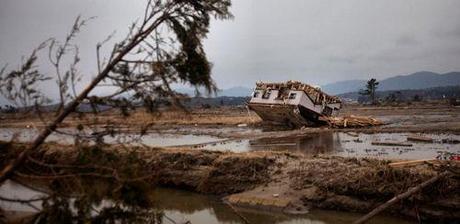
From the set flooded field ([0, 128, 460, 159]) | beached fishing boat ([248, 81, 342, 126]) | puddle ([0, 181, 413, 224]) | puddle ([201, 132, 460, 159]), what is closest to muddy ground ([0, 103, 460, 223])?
puddle ([0, 181, 413, 224])

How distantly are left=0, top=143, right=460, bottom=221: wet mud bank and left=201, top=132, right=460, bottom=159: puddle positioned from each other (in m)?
6.50

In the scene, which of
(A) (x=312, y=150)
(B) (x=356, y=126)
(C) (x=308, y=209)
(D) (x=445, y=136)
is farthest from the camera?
(B) (x=356, y=126)

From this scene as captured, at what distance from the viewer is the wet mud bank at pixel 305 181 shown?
12.4 meters

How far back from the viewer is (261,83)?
136 ft

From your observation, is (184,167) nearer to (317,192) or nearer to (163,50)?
(317,192)

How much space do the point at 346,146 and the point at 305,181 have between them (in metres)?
11.9

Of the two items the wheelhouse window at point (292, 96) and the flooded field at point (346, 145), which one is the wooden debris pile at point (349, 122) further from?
the flooded field at point (346, 145)

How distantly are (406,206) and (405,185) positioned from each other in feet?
1.91

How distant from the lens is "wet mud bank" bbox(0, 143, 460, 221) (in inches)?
487

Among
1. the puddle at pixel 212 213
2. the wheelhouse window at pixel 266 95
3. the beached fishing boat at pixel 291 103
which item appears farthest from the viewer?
the wheelhouse window at pixel 266 95

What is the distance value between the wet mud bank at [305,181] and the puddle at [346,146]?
6.50m

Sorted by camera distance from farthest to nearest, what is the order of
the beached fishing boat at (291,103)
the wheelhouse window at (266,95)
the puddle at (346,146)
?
the wheelhouse window at (266,95) → the beached fishing boat at (291,103) → the puddle at (346,146)

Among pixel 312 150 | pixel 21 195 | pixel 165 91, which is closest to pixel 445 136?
pixel 312 150

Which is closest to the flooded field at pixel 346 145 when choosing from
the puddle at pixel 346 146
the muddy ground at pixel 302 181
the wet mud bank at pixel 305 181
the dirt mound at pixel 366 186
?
the puddle at pixel 346 146
